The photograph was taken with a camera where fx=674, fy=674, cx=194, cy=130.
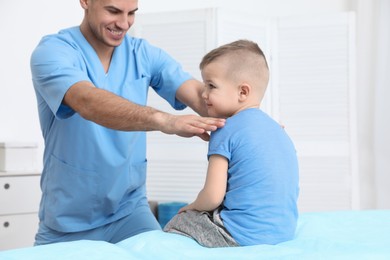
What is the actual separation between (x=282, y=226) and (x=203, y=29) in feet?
8.37

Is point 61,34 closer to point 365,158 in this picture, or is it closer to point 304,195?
point 304,195

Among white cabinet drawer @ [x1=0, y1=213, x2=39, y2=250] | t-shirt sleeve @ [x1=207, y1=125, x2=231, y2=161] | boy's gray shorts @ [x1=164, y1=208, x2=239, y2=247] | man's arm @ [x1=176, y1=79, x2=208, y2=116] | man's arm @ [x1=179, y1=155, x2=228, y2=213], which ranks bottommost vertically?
white cabinet drawer @ [x1=0, y1=213, x2=39, y2=250]

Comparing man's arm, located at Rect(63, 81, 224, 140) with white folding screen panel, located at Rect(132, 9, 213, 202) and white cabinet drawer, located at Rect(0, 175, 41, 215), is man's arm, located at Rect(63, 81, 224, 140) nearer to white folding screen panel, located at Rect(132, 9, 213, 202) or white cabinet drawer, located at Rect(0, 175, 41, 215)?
white cabinet drawer, located at Rect(0, 175, 41, 215)

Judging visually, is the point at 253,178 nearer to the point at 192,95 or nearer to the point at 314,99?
the point at 192,95

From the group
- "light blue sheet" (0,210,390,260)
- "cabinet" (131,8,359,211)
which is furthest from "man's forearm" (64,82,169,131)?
"cabinet" (131,8,359,211)

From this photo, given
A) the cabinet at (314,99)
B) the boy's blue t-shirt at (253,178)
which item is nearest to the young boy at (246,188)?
the boy's blue t-shirt at (253,178)

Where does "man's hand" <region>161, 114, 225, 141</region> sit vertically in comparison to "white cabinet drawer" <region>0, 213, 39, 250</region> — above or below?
above

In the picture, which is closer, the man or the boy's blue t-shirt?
the boy's blue t-shirt

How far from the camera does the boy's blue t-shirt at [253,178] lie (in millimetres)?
1426

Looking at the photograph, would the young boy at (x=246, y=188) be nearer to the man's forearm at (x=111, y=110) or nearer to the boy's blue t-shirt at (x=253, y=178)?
the boy's blue t-shirt at (x=253, y=178)

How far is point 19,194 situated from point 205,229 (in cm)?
190

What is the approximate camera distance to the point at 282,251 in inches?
53.7

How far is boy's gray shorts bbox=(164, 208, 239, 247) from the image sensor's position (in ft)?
4.75

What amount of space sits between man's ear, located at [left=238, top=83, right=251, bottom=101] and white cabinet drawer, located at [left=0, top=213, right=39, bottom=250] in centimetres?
195
